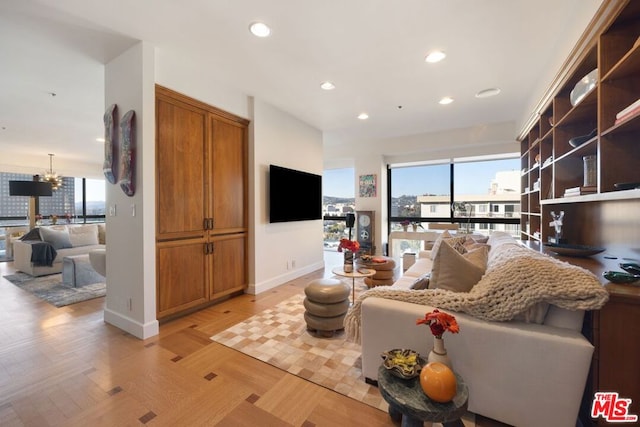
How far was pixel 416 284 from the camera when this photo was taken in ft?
6.14

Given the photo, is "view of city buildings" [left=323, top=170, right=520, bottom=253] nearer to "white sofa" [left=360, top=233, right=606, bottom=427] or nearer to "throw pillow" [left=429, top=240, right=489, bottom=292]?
"throw pillow" [left=429, top=240, right=489, bottom=292]

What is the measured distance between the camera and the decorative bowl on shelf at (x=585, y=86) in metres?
1.74

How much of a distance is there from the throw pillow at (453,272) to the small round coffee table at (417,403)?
1.76ft

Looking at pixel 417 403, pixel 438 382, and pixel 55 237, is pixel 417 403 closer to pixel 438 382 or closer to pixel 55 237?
pixel 438 382

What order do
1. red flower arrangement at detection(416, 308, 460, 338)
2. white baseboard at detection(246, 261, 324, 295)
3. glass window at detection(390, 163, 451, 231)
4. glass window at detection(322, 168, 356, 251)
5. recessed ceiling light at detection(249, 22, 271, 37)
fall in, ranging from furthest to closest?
glass window at detection(322, 168, 356, 251) < glass window at detection(390, 163, 451, 231) < white baseboard at detection(246, 261, 324, 295) < recessed ceiling light at detection(249, 22, 271, 37) < red flower arrangement at detection(416, 308, 460, 338)

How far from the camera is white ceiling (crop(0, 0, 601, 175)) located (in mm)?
1950

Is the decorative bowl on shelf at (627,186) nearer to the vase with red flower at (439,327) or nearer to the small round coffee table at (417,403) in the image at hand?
Answer: the vase with red flower at (439,327)

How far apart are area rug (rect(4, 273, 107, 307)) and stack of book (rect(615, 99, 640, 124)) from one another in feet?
17.6

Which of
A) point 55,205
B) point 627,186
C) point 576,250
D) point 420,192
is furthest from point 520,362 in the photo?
point 55,205

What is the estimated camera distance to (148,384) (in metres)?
1.78

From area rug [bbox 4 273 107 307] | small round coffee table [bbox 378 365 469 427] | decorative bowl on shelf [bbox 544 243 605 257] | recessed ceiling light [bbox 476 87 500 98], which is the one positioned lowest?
area rug [bbox 4 273 107 307]

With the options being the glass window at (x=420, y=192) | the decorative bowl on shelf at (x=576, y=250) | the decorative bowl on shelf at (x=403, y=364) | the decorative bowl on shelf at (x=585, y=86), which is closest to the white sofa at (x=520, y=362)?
the decorative bowl on shelf at (x=403, y=364)

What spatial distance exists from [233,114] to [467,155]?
4403mm

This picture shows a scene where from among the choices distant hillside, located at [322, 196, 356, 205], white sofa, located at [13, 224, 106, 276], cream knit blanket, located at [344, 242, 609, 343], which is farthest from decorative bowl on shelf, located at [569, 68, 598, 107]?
white sofa, located at [13, 224, 106, 276]
